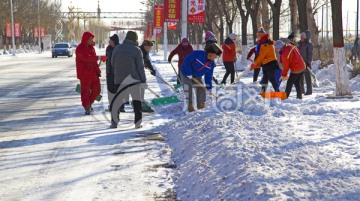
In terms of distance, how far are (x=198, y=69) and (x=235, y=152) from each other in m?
4.22

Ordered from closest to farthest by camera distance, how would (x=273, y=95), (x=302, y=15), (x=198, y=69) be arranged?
(x=198, y=69) → (x=273, y=95) → (x=302, y=15)

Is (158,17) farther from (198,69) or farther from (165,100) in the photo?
(198,69)

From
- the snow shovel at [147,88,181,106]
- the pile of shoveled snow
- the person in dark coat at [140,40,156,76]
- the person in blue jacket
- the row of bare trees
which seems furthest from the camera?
the row of bare trees

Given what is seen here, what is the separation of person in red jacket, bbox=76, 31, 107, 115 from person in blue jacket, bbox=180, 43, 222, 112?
1.94 m

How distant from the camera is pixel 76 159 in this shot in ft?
23.9

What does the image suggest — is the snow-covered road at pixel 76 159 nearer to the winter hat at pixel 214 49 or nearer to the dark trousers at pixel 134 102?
the dark trousers at pixel 134 102

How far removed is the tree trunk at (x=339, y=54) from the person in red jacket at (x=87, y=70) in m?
5.57

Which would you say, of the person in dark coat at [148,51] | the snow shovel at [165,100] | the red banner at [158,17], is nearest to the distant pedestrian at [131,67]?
the person in dark coat at [148,51]

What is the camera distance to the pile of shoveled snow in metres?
4.98

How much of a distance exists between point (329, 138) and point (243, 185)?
2.86 meters

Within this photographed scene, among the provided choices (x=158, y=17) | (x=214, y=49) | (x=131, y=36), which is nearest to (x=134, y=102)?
(x=131, y=36)

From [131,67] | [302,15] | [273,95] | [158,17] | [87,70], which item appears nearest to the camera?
[131,67]

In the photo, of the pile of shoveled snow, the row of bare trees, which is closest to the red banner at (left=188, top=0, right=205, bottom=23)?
the pile of shoveled snow

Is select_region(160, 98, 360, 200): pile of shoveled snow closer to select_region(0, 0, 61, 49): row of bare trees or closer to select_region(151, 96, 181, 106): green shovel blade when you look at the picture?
select_region(151, 96, 181, 106): green shovel blade
